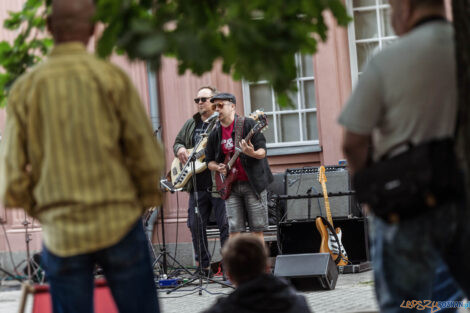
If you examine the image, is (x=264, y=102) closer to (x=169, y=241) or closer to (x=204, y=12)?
(x=169, y=241)

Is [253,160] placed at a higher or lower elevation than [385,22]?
lower

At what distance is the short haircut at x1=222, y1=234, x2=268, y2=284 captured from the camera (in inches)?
162

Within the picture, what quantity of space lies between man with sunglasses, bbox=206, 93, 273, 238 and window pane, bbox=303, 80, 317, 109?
3209mm

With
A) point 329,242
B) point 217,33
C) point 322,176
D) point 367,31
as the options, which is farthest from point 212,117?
point 217,33

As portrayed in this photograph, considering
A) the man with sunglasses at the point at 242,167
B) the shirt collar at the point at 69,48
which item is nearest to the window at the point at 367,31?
the man with sunglasses at the point at 242,167

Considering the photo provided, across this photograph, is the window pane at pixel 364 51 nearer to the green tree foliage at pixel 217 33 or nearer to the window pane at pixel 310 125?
the window pane at pixel 310 125

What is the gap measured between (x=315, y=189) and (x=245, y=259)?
6750mm

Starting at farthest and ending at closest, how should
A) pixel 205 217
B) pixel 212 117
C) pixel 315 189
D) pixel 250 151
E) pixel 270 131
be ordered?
pixel 270 131 → pixel 315 189 → pixel 205 217 → pixel 212 117 → pixel 250 151

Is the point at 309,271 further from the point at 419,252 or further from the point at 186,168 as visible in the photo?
the point at 419,252

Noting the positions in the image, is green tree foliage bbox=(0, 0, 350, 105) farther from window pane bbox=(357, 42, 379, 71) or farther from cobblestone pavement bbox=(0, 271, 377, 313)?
window pane bbox=(357, 42, 379, 71)

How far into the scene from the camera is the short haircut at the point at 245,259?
4.12 meters

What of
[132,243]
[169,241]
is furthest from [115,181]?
[169,241]

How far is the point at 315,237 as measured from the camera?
1053 centimetres

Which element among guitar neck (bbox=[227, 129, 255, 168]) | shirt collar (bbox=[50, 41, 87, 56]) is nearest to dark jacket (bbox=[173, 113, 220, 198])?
guitar neck (bbox=[227, 129, 255, 168])
